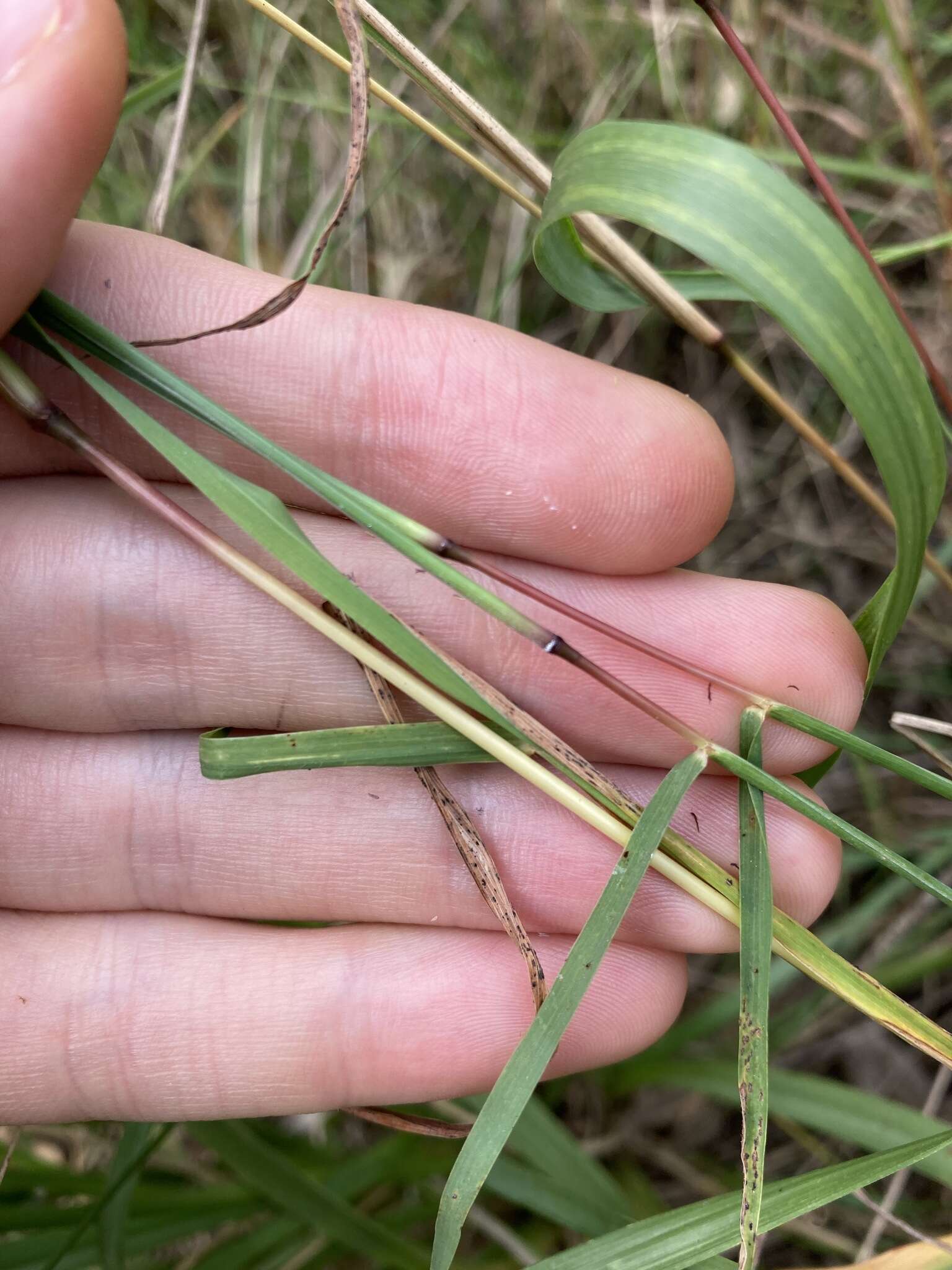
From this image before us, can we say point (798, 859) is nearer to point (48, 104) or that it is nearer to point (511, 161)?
point (511, 161)

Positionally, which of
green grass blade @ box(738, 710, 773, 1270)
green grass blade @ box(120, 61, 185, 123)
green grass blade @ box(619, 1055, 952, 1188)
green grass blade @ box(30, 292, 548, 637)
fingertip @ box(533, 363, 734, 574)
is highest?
green grass blade @ box(120, 61, 185, 123)

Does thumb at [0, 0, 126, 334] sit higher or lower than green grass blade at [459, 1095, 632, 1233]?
higher

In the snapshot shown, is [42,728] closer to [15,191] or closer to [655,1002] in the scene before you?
[15,191]

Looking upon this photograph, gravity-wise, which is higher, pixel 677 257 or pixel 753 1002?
pixel 677 257

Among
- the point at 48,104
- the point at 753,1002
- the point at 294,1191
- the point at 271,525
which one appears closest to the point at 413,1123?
the point at 294,1191

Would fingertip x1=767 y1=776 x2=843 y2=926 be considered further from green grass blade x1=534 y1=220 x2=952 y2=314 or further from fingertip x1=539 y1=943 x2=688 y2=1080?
green grass blade x1=534 y1=220 x2=952 y2=314

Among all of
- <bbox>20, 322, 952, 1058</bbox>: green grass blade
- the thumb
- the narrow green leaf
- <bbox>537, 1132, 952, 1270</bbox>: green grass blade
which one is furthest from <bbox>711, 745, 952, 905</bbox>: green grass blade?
the narrow green leaf

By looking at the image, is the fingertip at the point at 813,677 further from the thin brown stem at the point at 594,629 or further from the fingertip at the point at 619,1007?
the fingertip at the point at 619,1007
